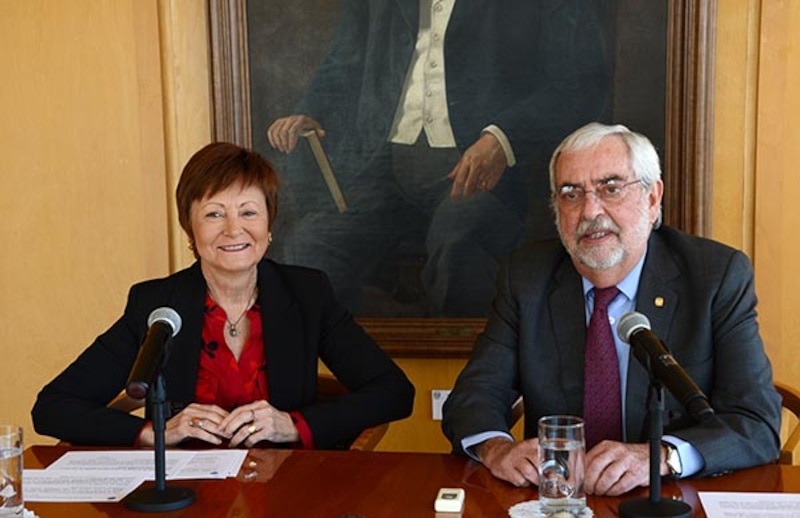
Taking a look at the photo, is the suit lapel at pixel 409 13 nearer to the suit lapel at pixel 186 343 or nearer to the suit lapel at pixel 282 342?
the suit lapel at pixel 282 342

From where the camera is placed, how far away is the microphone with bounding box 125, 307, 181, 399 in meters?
1.88

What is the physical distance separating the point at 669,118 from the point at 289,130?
4.34ft

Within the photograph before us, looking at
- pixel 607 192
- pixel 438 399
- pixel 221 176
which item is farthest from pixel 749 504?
pixel 438 399

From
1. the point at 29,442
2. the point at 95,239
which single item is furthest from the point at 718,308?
the point at 29,442

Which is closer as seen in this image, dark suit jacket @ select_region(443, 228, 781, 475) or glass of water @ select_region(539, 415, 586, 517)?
glass of water @ select_region(539, 415, 586, 517)

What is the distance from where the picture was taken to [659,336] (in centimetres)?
249

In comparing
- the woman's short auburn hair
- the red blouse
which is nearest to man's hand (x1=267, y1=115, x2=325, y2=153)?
the woman's short auburn hair

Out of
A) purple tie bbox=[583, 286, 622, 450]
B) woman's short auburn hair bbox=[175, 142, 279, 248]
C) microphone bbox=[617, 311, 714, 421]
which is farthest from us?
woman's short auburn hair bbox=[175, 142, 279, 248]

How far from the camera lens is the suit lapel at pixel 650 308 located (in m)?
2.45

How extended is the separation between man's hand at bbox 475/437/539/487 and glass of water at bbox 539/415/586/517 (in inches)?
7.2

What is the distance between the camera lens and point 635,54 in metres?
3.39

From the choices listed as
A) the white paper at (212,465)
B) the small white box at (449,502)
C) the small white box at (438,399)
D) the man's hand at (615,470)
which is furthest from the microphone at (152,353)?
the small white box at (438,399)

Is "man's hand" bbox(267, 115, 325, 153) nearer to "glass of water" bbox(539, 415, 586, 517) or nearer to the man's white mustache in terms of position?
the man's white mustache

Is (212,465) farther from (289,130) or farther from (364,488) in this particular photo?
(289,130)
